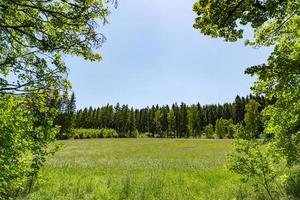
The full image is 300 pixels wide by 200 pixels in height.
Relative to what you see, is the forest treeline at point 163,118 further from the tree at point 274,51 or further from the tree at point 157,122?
the tree at point 274,51

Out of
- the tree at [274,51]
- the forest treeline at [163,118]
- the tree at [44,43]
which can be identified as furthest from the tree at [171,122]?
the tree at [44,43]

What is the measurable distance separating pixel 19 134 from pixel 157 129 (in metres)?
111

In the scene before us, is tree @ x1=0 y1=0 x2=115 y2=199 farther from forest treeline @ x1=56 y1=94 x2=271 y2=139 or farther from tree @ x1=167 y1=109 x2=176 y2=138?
tree @ x1=167 y1=109 x2=176 y2=138

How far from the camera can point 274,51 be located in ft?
33.7

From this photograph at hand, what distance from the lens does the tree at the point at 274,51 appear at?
9305mm

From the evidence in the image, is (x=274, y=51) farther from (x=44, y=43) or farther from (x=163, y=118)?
(x=163, y=118)

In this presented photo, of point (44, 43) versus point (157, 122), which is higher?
point (157, 122)

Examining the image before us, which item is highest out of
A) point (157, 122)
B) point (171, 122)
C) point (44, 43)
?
point (157, 122)

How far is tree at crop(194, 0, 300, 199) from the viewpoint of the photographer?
9.30m

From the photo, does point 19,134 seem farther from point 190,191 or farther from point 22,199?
point 190,191

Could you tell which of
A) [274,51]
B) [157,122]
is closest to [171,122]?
[157,122]

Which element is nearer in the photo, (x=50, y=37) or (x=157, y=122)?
(x=50, y=37)

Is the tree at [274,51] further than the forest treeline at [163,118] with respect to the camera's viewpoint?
No

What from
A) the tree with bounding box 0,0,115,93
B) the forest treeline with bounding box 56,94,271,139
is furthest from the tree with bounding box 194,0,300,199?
the forest treeline with bounding box 56,94,271,139
